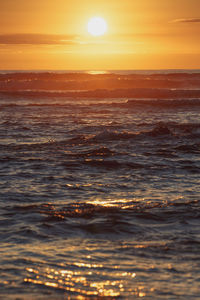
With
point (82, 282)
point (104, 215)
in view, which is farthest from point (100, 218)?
point (82, 282)

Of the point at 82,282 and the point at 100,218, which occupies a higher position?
the point at 100,218

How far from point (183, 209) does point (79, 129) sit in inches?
562

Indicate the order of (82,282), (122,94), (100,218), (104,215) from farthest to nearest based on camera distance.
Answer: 1. (122,94)
2. (104,215)
3. (100,218)
4. (82,282)

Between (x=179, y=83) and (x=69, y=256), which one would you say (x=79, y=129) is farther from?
(x=179, y=83)

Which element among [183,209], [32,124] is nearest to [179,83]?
[32,124]

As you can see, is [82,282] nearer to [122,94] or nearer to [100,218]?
[100,218]

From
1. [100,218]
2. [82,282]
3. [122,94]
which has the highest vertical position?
[122,94]

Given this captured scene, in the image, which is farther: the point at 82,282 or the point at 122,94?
the point at 122,94

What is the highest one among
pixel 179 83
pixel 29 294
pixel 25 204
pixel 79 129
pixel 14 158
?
pixel 179 83

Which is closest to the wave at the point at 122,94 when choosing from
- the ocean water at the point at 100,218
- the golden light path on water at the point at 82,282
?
the ocean water at the point at 100,218

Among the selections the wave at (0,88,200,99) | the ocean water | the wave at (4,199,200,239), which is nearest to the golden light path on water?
the ocean water

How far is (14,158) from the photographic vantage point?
13.5 metres

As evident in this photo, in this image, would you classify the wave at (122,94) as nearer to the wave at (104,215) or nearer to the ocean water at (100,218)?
the ocean water at (100,218)

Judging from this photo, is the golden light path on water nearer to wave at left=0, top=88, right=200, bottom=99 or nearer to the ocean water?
the ocean water
